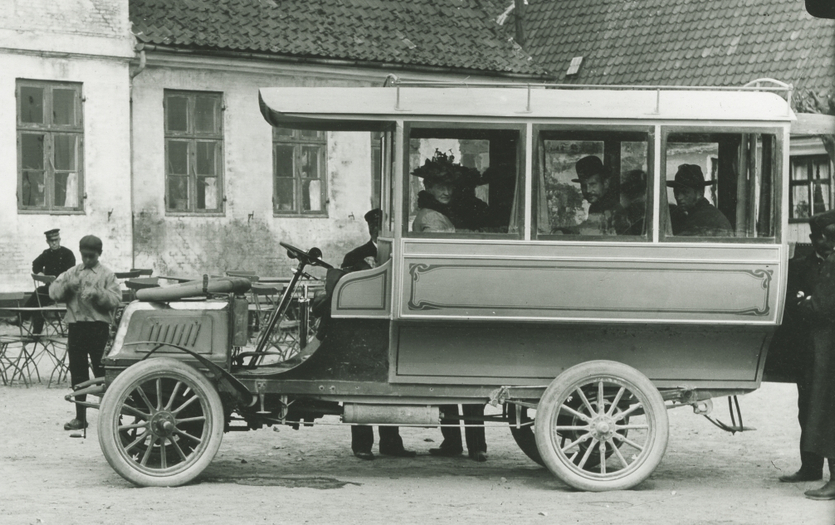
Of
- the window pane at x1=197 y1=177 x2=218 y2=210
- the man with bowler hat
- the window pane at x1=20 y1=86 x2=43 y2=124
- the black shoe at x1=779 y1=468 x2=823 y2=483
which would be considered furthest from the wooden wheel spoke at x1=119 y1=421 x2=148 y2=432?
the window pane at x1=197 y1=177 x2=218 y2=210

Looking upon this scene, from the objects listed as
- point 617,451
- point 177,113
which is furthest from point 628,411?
point 177,113

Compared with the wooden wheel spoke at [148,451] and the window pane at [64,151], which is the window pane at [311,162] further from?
the wooden wheel spoke at [148,451]

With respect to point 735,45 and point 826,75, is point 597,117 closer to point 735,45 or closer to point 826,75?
point 826,75

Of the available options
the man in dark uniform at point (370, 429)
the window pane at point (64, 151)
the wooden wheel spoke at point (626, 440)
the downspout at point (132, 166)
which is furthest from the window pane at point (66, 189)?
the wooden wheel spoke at point (626, 440)

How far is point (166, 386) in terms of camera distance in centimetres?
821

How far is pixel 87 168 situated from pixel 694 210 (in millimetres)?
13418

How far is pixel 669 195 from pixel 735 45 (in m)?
17.0

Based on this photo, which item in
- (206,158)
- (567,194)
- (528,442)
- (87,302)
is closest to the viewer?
(567,194)

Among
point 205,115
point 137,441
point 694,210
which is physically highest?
point 205,115

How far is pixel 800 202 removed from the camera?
2430 cm

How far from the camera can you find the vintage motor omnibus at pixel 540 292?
8.02m

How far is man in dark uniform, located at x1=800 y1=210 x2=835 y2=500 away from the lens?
8.00 meters

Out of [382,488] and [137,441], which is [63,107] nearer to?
[137,441]

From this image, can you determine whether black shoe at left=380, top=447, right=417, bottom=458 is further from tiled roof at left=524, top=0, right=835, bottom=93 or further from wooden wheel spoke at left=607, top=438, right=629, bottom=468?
tiled roof at left=524, top=0, right=835, bottom=93
